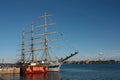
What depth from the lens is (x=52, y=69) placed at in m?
105

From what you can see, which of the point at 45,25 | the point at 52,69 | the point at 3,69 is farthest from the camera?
the point at 45,25

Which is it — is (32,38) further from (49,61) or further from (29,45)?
(49,61)

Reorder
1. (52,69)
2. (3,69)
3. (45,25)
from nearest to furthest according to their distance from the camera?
(3,69)
(52,69)
(45,25)

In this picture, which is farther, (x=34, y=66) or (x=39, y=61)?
(x=39, y=61)

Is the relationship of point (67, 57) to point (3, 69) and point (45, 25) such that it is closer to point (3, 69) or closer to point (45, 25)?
point (45, 25)

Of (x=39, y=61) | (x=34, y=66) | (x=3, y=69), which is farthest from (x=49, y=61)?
(x=3, y=69)

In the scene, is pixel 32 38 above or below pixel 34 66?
above

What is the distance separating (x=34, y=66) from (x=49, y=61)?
12404 mm


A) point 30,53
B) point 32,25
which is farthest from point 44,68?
point 32,25

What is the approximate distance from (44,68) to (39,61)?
779cm

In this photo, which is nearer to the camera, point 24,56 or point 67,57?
point 67,57

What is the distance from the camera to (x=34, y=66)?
320ft

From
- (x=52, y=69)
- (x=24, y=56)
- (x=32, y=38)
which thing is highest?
(x=32, y=38)

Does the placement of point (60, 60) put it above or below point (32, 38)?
below
